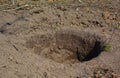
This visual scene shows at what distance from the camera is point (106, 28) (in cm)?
602

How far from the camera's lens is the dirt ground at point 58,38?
4.52m

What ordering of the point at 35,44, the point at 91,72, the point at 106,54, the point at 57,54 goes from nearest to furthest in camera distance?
the point at 91,72
the point at 106,54
the point at 35,44
the point at 57,54

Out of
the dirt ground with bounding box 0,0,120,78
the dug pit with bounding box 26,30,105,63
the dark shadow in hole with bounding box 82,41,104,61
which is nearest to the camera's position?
the dirt ground with bounding box 0,0,120,78

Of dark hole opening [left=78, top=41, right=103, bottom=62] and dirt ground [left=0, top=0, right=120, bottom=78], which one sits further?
dark hole opening [left=78, top=41, right=103, bottom=62]

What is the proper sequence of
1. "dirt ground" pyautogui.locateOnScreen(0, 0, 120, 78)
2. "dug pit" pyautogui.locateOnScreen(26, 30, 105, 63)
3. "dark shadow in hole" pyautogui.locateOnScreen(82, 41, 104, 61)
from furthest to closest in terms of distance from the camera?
1. "dug pit" pyautogui.locateOnScreen(26, 30, 105, 63)
2. "dark shadow in hole" pyautogui.locateOnScreen(82, 41, 104, 61)
3. "dirt ground" pyautogui.locateOnScreen(0, 0, 120, 78)

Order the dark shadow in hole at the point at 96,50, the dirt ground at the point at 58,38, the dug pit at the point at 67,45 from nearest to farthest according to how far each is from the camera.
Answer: the dirt ground at the point at 58,38 < the dark shadow in hole at the point at 96,50 < the dug pit at the point at 67,45

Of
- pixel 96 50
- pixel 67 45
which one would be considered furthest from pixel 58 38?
pixel 96 50

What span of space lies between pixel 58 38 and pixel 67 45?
0.26m

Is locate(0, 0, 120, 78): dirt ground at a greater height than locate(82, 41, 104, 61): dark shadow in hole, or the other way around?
locate(0, 0, 120, 78): dirt ground

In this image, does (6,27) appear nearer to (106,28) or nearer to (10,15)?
(10,15)

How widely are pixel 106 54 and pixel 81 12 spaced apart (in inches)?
67.6

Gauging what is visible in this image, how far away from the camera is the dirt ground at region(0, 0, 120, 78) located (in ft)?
14.8

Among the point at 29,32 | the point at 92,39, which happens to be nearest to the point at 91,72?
the point at 92,39

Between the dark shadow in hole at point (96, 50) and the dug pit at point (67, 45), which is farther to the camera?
the dug pit at point (67, 45)
